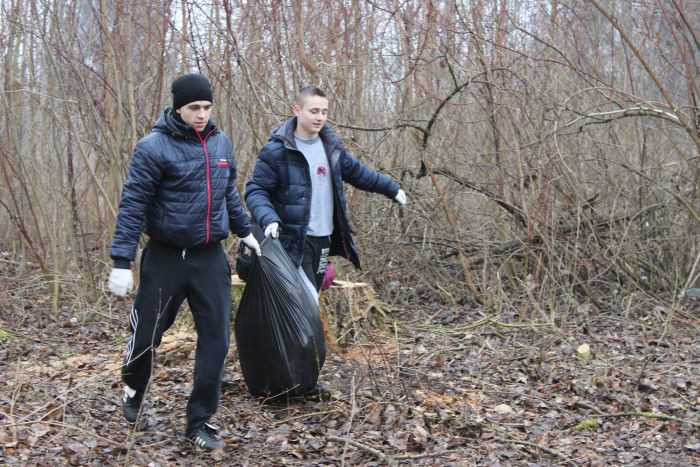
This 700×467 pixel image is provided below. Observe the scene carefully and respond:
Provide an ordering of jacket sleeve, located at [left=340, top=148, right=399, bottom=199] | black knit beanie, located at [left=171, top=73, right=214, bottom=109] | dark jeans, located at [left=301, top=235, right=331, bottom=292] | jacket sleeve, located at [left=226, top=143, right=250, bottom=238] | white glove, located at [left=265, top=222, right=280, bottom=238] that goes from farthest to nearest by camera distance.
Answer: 1. jacket sleeve, located at [left=340, top=148, right=399, bottom=199]
2. dark jeans, located at [left=301, top=235, right=331, bottom=292]
3. white glove, located at [left=265, top=222, right=280, bottom=238]
4. jacket sleeve, located at [left=226, top=143, right=250, bottom=238]
5. black knit beanie, located at [left=171, top=73, right=214, bottom=109]

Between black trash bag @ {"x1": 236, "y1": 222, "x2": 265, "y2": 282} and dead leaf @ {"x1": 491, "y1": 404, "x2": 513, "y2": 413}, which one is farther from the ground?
black trash bag @ {"x1": 236, "y1": 222, "x2": 265, "y2": 282}

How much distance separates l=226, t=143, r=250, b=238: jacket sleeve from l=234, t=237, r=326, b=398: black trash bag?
9.8 inches

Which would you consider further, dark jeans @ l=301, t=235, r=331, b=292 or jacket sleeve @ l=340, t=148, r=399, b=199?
jacket sleeve @ l=340, t=148, r=399, b=199

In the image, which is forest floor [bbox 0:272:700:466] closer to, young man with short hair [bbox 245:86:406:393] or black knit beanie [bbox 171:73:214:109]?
young man with short hair [bbox 245:86:406:393]

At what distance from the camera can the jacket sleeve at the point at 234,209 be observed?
3834 mm

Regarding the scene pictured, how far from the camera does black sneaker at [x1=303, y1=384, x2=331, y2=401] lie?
14.4 feet

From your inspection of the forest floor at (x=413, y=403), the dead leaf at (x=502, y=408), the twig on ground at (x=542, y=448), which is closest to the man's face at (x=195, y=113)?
the forest floor at (x=413, y=403)

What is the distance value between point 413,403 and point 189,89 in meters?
2.02

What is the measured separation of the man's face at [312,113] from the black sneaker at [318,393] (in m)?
1.40

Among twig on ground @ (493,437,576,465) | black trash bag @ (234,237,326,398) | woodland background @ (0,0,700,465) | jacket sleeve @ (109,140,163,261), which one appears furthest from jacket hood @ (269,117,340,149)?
twig on ground @ (493,437,576,465)

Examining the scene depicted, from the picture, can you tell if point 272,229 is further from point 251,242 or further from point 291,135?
point 291,135

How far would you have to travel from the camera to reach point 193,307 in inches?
147

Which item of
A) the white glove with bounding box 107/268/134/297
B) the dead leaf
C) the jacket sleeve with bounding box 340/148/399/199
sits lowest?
the dead leaf

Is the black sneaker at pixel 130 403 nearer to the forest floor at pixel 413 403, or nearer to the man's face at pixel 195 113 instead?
the forest floor at pixel 413 403
